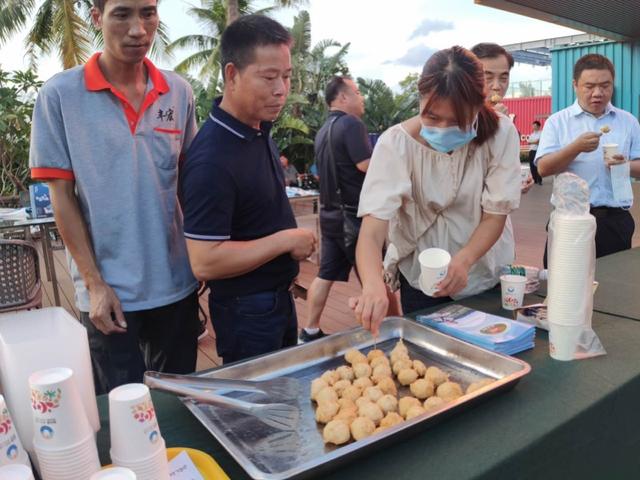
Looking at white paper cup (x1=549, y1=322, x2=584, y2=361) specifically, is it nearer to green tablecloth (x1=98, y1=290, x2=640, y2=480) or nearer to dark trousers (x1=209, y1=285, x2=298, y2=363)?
green tablecloth (x1=98, y1=290, x2=640, y2=480)

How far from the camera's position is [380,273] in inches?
56.6

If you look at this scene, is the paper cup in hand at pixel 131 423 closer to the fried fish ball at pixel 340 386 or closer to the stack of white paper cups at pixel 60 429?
the stack of white paper cups at pixel 60 429

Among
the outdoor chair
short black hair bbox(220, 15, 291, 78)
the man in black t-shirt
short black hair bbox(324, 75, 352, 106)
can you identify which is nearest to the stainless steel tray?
short black hair bbox(220, 15, 291, 78)

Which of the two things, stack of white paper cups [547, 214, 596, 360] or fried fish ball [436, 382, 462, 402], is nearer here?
fried fish ball [436, 382, 462, 402]

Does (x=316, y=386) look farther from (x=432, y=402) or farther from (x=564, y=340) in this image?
(x=564, y=340)

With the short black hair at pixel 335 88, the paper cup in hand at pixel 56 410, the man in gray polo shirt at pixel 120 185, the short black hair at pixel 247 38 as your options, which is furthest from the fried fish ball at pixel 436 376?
the short black hair at pixel 335 88

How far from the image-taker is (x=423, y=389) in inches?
43.6

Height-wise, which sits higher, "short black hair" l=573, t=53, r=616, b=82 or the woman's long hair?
"short black hair" l=573, t=53, r=616, b=82

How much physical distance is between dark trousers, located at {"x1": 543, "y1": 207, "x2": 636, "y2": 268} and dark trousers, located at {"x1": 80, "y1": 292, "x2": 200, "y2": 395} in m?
2.17

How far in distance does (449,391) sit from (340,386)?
23 cm

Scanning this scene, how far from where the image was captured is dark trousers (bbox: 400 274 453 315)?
1788mm

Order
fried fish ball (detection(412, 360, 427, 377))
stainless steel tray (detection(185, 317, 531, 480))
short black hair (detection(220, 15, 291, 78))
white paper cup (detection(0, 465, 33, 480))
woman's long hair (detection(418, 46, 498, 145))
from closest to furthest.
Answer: white paper cup (detection(0, 465, 33, 480))
stainless steel tray (detection(185, 317, 531, 480))
fried fish ball (detection(412, 360, 427, 377))
woman's long hair (detection(418, 46, 498, 145))
short black hair (detection(220, 15, 291, 78))

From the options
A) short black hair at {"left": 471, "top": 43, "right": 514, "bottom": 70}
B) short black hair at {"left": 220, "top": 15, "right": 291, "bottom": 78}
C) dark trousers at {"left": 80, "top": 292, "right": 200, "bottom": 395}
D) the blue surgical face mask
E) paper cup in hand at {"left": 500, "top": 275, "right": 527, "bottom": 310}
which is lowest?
dark trousers at {"left": 80, "top": 292, "right": 200, "bottom": 395}

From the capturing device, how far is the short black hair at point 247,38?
1.45m
